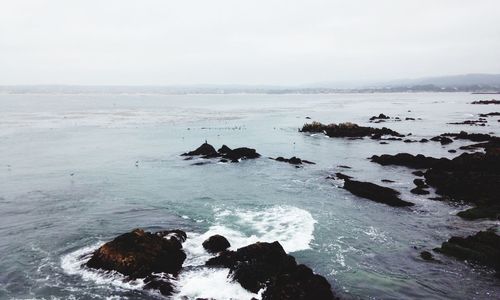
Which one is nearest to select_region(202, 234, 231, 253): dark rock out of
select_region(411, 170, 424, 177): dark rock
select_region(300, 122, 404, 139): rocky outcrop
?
select_region(411, 170, 424, 177): dark rock

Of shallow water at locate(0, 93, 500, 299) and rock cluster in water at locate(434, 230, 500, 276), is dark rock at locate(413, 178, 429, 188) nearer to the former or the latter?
shallow water at locate(0, 93, 500, 299)

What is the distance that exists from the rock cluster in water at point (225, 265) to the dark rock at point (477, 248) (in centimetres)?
811

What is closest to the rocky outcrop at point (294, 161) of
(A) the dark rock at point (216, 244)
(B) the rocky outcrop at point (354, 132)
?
(A) the dark rock at point (216, 244)

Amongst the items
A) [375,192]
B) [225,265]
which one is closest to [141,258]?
[225,265]

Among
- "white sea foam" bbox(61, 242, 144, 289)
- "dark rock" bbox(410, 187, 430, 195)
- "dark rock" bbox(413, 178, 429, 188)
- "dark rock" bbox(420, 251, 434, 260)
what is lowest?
"white sea foam" bbox(61, 242, 144, 289)

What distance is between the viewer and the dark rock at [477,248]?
18922 millimetres

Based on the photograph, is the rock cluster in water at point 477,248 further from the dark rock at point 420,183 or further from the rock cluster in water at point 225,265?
the dark rock at point 420,183

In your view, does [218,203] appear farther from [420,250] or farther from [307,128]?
[307,128]

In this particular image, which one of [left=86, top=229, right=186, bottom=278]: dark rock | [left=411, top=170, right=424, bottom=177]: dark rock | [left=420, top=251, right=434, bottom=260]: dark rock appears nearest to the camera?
[left=86, top=229, right=186, bottom=278]: dark rock

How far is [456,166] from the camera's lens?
121 ft

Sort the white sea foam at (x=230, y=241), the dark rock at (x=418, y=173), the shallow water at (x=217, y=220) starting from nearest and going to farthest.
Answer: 1. the white sea foam at (x=230, y=241)
2. the shallow water at (x=217, y=220)
3. the dark rock at (x=418, y=173)

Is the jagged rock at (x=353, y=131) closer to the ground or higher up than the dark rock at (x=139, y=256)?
higher up

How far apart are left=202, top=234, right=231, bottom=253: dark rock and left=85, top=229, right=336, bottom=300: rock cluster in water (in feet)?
0.20

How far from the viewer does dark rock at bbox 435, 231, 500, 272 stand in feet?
62.1
